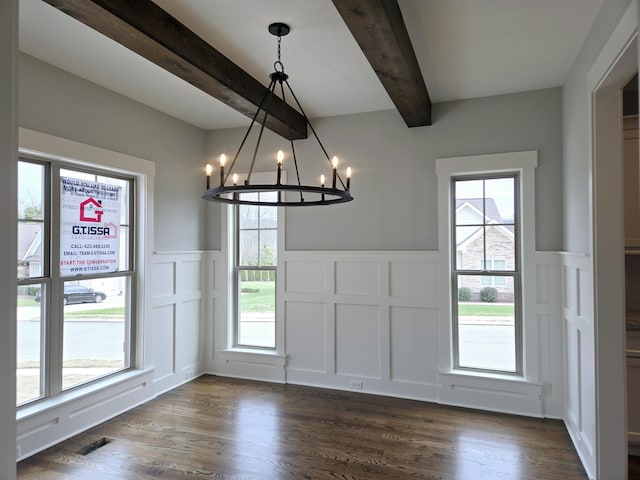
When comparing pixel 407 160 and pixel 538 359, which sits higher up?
pixel 407 160

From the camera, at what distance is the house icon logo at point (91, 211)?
3.38m

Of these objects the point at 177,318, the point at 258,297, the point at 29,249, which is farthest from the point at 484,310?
the point at 29,249

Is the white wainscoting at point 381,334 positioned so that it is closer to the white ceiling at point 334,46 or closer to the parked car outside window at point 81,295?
the parked car outside window at point 81,295

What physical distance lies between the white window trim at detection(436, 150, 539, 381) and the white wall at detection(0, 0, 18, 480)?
3432 mm

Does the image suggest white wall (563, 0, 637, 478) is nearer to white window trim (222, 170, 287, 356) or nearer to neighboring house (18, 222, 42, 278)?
white window trim (222, 170, 287, 356)

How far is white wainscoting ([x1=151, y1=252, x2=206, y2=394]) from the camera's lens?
161 inches

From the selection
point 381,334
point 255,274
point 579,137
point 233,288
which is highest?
point 579,137

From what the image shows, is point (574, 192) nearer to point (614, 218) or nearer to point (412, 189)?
point (614, 218)

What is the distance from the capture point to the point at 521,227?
3.68 m

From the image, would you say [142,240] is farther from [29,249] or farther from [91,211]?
[29,249]

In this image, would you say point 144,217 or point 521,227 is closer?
point 521,227

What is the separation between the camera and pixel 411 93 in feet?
10.3

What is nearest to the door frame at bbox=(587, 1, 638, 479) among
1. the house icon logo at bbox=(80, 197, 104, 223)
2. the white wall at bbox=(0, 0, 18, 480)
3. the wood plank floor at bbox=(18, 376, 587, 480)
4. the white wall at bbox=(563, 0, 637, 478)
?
the white wall at bbox=(563, 0, 637, 478)

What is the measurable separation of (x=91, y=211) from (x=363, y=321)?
2.73m
